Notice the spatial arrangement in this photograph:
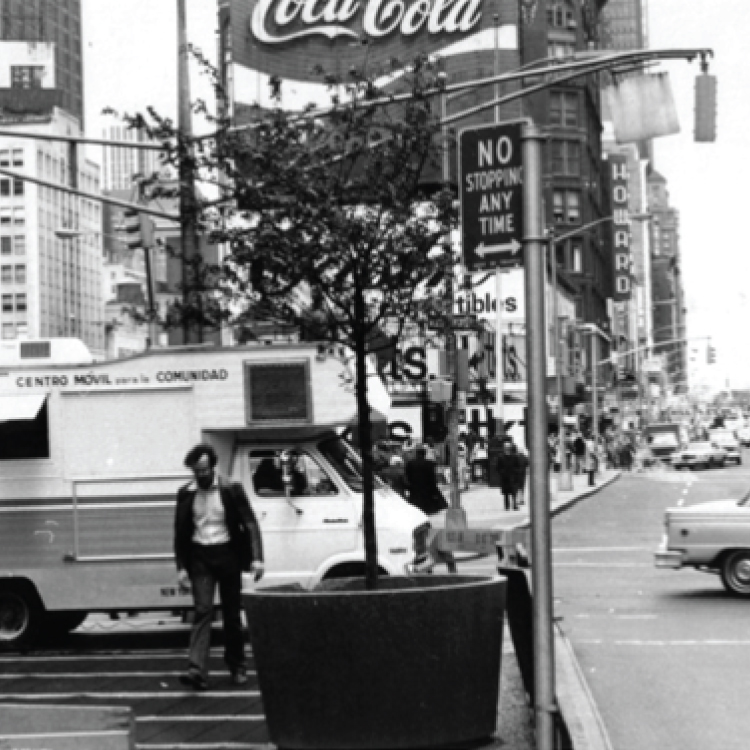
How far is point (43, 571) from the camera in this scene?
16531 mm

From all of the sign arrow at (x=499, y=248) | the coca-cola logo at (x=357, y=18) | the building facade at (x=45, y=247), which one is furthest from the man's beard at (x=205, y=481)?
the building facade at (x=45, y=247)

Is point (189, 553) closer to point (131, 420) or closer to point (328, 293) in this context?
point (328, 293)

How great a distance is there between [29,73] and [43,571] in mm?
180489

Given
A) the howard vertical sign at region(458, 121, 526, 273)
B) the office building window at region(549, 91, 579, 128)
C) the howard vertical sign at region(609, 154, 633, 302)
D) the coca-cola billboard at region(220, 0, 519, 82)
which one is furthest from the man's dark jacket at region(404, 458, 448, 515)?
the howard vertical sign at region(609, 154, 633, 302)

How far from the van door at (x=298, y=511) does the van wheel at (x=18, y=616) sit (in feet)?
7.18

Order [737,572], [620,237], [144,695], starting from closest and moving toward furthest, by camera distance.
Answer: [144,695] → [737,572] → [620,237]

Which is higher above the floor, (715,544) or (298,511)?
(298,511)

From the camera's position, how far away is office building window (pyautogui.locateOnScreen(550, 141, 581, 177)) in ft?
393

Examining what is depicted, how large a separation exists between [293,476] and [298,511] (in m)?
0.38

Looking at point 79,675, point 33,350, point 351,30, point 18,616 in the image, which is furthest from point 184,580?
point 351,30

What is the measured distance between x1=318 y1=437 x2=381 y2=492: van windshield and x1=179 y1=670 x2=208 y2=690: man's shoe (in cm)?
399

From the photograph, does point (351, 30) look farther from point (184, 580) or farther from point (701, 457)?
point (184, 580)

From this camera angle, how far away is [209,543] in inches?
509

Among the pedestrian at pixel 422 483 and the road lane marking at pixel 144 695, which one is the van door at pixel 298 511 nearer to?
the road lane marking at pixel 144 695
